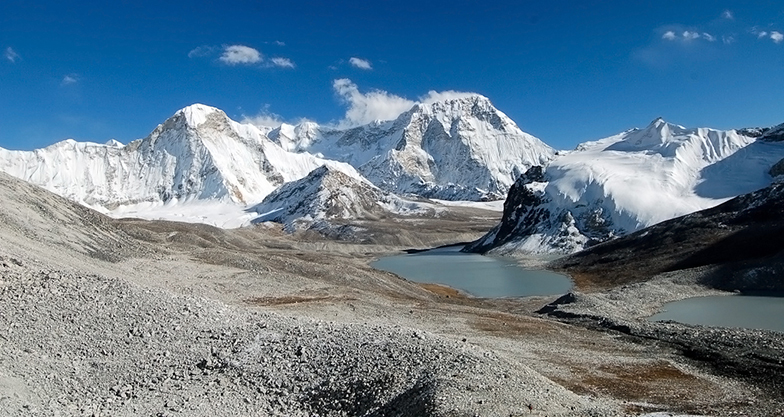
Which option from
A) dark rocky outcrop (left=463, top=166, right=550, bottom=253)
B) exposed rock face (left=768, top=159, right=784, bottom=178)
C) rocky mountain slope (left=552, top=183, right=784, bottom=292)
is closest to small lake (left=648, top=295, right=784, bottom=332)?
rocky mountain slope (left=552, top=183, right=784, bottom=292)

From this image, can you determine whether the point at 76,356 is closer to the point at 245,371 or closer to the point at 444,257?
the point at 245,371

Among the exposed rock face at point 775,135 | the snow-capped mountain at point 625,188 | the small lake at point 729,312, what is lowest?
the small lake at point 729,312

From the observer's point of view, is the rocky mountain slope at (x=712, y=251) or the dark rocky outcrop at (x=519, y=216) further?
the dark rocky outcrop at (x=519, y=216)

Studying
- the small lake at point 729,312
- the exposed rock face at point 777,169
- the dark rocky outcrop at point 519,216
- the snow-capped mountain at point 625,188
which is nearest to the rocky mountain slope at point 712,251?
the small lake at point 729,312

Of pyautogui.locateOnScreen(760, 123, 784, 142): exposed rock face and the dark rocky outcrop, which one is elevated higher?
pyautogui.locateOnScreen(760, 123, 784, 142): exposed rock face

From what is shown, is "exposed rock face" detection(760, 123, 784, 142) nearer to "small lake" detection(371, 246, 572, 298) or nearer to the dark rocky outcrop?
the dark rocky outcrop

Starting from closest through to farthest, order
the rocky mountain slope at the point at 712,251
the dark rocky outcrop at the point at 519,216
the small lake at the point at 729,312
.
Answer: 1. the small lake at the point at 729,312
2. the rocky mountain slope at the point at 712,251
3. the dark rocky outcrop at the point at 519,216

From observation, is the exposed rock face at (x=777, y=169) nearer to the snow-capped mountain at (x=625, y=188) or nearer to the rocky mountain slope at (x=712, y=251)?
the snow-capped mountain at (x=625, y=188)
